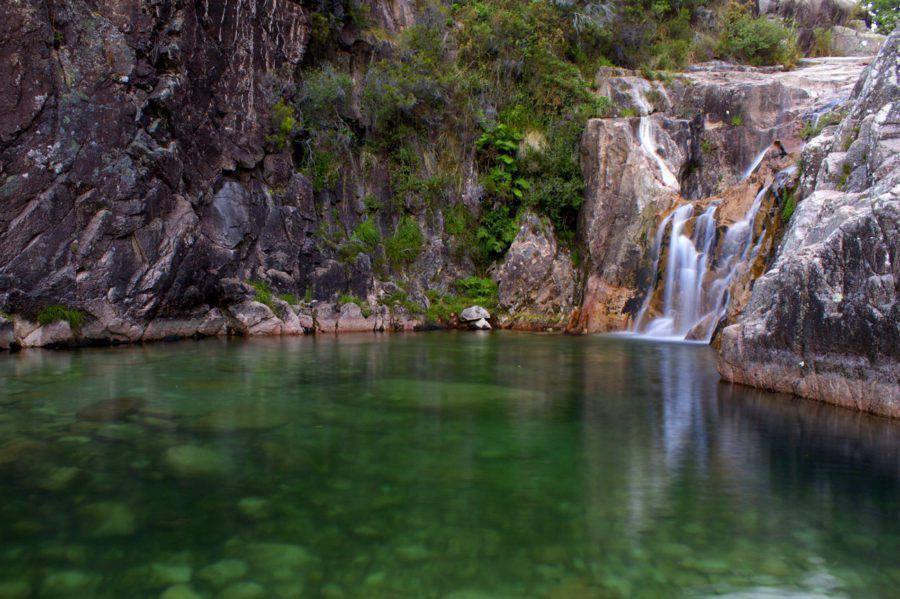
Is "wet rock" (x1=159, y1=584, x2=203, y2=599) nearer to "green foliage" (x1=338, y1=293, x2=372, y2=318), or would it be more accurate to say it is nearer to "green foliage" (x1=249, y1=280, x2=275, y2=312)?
"green foliage" (x1=249, y1=280, x2=275, y2=312)

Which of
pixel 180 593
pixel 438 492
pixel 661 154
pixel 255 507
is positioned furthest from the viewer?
pixel 661 154

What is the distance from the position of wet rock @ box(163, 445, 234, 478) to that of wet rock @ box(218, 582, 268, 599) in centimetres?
190

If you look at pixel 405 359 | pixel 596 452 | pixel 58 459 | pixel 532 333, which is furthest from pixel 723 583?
pixel 532 333

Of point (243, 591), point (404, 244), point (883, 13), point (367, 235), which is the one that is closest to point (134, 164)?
point (367, 235)

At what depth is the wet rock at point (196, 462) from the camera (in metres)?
4.92

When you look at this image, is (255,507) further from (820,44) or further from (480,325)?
(820,44)

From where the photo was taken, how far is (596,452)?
227 inches

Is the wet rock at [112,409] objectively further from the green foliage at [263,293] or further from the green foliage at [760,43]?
the green foliage at [760,43]

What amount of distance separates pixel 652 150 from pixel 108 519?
2075cm

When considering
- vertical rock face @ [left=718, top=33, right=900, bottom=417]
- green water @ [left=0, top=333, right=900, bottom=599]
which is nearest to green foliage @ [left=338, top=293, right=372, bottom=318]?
green water @ [left=0, top=333, right=900, bottom=599]

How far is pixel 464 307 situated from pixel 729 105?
42.1ft

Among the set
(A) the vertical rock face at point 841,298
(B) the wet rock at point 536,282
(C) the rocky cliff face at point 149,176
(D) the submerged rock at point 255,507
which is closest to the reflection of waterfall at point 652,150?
(B) the wet rock at point 536,282

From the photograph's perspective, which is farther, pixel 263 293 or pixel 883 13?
pixel 883 13

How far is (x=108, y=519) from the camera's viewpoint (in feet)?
12.9
